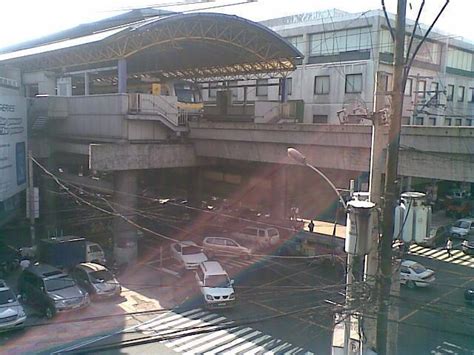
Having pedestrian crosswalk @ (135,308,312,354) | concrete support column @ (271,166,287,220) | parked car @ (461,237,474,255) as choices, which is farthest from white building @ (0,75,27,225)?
parked car @ (461,237,474,255)

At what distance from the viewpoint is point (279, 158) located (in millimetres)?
20438

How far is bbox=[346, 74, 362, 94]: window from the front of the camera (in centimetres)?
3788

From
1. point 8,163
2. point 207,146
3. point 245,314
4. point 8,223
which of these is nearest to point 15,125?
point 8,163

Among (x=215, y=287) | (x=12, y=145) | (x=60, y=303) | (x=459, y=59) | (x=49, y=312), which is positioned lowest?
(x=49, y=312)

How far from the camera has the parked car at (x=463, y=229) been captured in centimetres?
2930

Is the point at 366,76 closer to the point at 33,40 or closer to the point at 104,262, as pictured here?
the point at 104,262

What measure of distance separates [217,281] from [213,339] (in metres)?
3.56

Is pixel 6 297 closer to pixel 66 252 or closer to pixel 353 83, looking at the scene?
pixel 66 252

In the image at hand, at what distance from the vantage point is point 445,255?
25.8 meters

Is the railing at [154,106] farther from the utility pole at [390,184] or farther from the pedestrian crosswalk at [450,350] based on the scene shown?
the utility pole at [390,184]

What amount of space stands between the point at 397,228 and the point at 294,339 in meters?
9.09

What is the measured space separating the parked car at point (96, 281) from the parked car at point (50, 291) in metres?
0.65

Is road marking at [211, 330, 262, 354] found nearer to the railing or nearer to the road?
the road

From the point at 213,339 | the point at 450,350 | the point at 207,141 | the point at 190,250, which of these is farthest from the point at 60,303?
the point at 450,350
